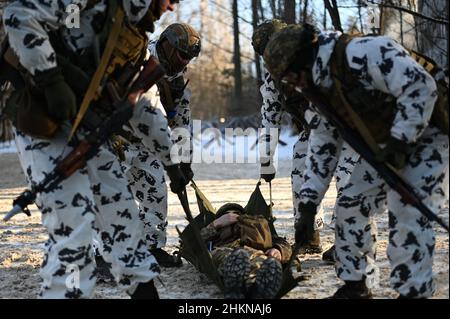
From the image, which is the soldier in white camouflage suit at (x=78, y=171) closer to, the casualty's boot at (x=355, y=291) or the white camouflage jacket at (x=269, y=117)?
the casualty's boot at (x=355, y=291)

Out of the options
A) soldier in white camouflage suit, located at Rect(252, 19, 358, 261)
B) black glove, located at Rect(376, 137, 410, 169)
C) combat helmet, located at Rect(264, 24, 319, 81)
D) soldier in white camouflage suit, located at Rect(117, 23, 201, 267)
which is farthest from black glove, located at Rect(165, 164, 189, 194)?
soldier in white camouflage suit, located at Rect(252, 19, 358, 261)

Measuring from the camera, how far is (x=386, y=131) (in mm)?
3299

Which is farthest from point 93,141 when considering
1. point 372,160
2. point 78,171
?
point 372,160

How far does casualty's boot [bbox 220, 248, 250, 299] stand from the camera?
3.58 meters

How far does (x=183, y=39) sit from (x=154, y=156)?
39.1 inches

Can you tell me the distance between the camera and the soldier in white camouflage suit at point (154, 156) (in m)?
4.90

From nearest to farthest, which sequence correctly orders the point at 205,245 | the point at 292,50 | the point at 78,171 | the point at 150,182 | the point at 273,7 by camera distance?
the point at 78,171
the point at 292,50
the point at 205,245
the point at 150,182
the point at 273,7

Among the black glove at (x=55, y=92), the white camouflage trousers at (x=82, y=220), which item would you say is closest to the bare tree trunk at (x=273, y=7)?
the white camouflage trousers at (x=82, y=220)

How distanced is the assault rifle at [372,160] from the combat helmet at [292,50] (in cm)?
17

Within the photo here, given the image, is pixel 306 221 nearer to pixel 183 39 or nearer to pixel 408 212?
pixel 408 212

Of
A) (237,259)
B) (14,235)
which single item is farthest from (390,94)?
(14,235)
